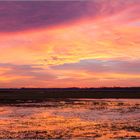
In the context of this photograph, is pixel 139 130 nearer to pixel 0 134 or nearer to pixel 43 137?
pixel 43 137

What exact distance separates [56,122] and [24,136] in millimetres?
7946

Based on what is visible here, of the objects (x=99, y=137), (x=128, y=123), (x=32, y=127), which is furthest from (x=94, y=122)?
(x=99, y=137)

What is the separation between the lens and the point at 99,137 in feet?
81.1

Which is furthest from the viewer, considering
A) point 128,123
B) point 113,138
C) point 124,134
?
point 128,123

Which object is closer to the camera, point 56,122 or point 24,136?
point 24,136

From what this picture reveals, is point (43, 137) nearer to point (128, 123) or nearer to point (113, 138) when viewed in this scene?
point (113, 138)

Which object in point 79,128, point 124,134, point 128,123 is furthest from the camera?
point 128,123

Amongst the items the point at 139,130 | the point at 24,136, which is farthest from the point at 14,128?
the point at 139,130

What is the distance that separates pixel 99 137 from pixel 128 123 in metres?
7.76

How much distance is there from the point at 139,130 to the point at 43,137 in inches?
293

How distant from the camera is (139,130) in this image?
27594 millimetres

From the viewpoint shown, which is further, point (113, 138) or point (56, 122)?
point (56, 122)

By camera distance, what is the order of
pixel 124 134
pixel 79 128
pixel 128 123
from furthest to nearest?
pixel 128 123 → pixel 79 128 → pixel 124 134

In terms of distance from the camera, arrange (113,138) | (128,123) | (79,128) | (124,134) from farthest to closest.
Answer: (128,123) < (79,128) < (124,134) < (113,138)
